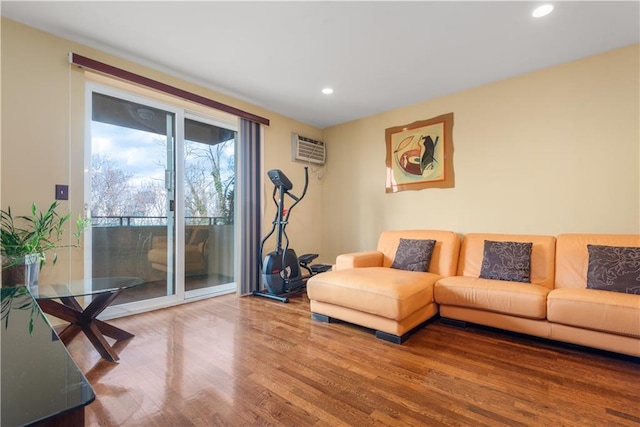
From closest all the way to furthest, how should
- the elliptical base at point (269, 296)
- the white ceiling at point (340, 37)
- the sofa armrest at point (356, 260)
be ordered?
the white ceiling at point (340, 37)
the sofa armrest at point (356, 260)
the elliptical base at point (269, 296)

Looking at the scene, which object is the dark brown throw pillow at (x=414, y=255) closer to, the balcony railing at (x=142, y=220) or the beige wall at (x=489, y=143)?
the beige wall at (x=489, y=143)

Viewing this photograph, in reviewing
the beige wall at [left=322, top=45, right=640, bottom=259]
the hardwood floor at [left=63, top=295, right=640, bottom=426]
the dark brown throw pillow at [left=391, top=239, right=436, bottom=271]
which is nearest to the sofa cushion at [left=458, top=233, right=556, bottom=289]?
the beige wall at [left=322, top=45, right=640, bottom=259]

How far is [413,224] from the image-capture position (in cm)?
372

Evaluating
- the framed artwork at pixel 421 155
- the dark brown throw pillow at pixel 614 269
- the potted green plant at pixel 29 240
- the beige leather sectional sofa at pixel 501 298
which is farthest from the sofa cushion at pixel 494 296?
the potted green plant at pixel 29 240

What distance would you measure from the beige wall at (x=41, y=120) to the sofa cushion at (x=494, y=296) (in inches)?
125

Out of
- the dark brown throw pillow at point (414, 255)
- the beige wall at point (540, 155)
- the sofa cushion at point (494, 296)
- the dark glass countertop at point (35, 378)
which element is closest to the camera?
the dark glass countertop at point (35, 378)

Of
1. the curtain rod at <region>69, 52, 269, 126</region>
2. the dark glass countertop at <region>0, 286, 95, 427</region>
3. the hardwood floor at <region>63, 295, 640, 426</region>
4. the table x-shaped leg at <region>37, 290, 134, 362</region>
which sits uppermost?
the curtain rod at <region>69, 52, 269, 126</region>

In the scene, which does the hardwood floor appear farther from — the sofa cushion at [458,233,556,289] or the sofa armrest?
the sofa armrest

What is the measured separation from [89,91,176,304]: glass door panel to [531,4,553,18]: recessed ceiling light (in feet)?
11.0

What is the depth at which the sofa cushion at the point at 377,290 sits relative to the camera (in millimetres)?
2225

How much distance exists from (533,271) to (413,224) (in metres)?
1.37

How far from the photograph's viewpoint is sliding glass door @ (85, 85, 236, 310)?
8.93ft

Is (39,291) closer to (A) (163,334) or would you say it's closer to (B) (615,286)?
(A) (163,334)

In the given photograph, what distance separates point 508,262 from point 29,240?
380 cm
